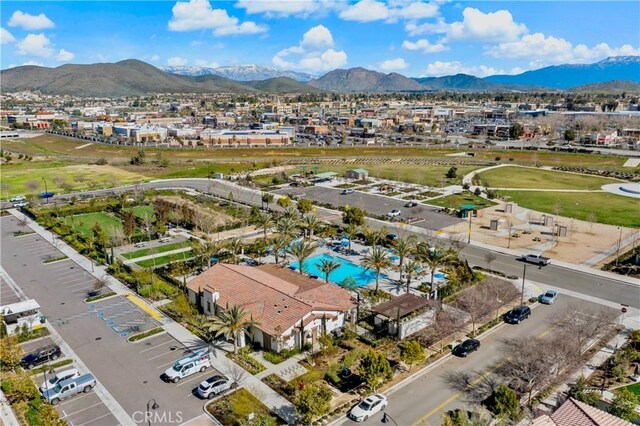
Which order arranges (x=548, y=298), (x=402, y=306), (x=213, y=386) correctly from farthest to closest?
(x=548, y=298)
(x=402, y=306)
(x=213, y=386)

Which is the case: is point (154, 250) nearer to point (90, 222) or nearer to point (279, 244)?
point (279, 244)

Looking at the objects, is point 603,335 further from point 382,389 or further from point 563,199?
point 563,199

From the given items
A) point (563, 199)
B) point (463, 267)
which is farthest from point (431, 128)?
point (463, 267)

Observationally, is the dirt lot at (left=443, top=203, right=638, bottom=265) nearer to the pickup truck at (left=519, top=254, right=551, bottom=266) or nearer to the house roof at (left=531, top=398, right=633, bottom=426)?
the pickup truck at (left=519, top=254, right=551, bottom=266)

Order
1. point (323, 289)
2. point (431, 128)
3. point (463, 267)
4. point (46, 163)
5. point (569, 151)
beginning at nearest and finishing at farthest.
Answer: point (323, 289), point (463, 267), point (46, 163), point (569, 151), point (431, 128)

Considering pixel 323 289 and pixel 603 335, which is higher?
pixel 323 289

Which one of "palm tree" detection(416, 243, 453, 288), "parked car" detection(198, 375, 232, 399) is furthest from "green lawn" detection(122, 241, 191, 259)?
"parked car" detection(198, 375, 232, 399)

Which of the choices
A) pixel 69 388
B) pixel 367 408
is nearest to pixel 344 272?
pixel 367 408
